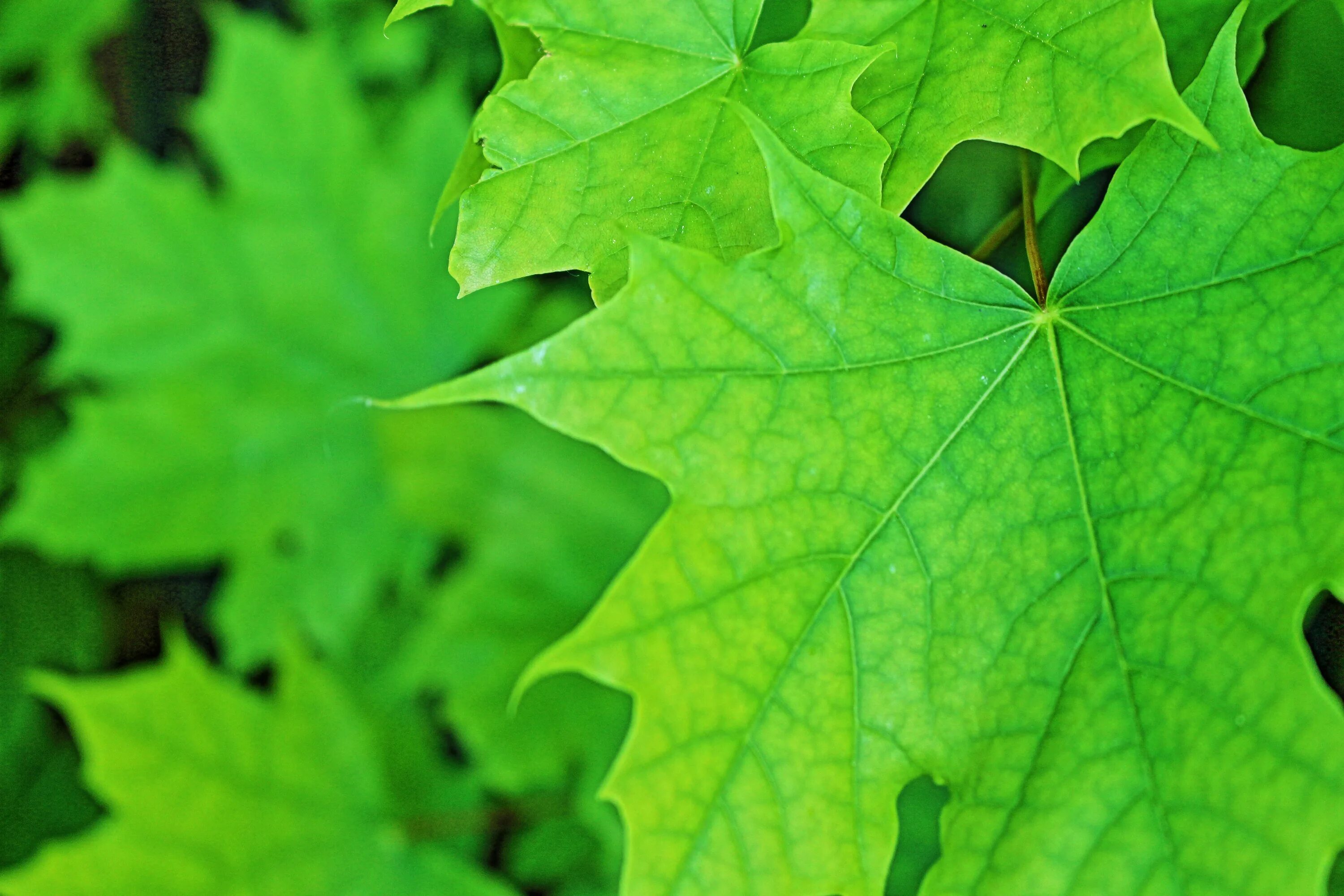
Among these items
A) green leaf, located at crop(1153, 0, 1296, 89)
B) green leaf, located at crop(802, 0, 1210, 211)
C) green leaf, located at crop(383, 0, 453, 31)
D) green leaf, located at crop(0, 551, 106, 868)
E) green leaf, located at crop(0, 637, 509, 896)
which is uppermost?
green leaf, located at crop(1153, 0, 1296, 89)

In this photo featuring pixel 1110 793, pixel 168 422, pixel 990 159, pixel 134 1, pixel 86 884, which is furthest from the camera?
pixel 134 1

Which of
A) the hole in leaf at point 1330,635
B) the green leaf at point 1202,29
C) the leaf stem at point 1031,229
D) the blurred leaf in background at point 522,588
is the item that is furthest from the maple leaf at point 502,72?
the blurred leaf in background at point 522,588

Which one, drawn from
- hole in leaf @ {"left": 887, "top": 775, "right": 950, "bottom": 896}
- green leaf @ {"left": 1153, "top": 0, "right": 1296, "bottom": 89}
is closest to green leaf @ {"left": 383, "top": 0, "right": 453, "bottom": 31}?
green leaf @ {"left": 1153, "top": 0, "right": 1296, "bottom": 89}

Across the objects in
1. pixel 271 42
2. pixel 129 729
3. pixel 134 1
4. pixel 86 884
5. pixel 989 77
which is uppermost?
pixel 989 77

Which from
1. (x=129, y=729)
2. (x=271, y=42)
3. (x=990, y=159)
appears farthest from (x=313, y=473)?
(x=990, y=159)

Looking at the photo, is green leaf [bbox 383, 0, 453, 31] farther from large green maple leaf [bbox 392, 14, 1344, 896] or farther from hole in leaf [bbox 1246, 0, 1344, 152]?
hole in leaf [bbox 1246, 0, 1344, 152]

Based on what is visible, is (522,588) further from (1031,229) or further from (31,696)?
(1031,229)

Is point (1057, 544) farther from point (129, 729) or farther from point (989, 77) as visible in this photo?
point (129, 729)
